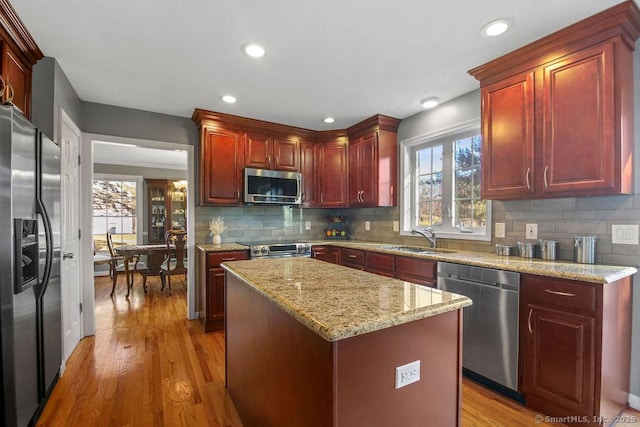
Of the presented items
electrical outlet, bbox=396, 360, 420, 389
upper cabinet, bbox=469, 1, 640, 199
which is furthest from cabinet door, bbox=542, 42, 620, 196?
electrical outlet, bbox=396, 360, 420, 389

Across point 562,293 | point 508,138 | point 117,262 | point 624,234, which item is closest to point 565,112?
point 508,138

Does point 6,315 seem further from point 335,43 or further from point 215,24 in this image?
point 335,43

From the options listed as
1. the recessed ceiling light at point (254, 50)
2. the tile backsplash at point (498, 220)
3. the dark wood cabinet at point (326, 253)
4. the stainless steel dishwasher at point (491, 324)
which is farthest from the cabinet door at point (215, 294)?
the stainless steel dishwasher at point (491, 324)

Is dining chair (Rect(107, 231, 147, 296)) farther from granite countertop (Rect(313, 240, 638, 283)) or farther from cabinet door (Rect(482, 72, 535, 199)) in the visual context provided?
cabinet door (Rect(482, 72, 535, 199))

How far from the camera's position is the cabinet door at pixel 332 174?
163 inches

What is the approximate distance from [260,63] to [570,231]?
2.56 m

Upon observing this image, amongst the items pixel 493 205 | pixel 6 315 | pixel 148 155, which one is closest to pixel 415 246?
pixel 493 205

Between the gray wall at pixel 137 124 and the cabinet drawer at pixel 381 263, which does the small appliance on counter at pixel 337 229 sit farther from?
the gray wall at pixel 137 124

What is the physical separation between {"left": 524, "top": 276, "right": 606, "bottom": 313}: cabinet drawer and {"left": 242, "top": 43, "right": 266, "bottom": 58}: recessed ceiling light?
229 cm

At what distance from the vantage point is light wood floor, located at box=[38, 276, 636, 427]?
183 centimetres

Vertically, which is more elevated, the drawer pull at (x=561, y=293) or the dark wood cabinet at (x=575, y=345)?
the drawer pull at (x=561, y=293)

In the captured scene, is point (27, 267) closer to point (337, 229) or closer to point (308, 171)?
point (308, 171)

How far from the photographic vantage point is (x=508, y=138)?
89.6 inches

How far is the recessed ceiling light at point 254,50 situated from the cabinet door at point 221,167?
1507mm
